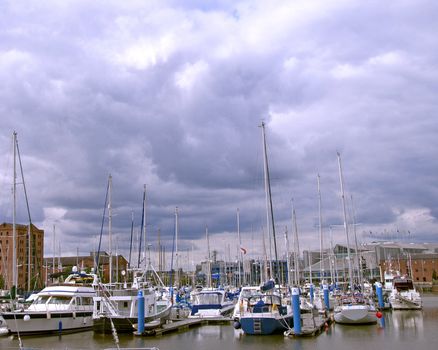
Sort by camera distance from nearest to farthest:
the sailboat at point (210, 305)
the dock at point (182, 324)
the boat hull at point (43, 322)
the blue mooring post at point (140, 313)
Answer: the blue mooring post at point (140, 313) → the dock at point (182, 324) → the boat hull at point (43, 322) → the sailboat at point (210, 305)

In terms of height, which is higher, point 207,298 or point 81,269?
→ point 81,269

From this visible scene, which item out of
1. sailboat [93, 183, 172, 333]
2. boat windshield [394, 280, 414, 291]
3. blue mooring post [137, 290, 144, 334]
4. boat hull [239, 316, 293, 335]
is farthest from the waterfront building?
boat windshield [394, 280, 414, 291]

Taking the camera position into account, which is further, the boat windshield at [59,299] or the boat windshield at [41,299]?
the boat windshield at [59,299]

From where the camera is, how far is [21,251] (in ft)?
552

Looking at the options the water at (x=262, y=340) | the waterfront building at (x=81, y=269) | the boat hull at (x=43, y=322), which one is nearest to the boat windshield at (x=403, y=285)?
the water at (x=262, y=340)

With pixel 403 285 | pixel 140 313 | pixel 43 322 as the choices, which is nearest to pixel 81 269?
pixel 43 322

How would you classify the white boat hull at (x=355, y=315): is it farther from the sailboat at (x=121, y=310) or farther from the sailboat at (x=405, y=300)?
the sailboat at (x=405, y=300)

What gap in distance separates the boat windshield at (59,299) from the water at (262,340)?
335 centimetres

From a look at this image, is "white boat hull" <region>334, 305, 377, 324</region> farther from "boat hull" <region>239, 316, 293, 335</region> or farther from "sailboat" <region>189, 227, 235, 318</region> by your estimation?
"sailboat" <region>189, 227, 235, 318</region>

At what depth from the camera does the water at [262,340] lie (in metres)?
31.1

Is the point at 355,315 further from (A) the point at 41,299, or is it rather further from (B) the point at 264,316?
(A) the point at 41,299

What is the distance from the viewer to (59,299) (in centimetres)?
4219

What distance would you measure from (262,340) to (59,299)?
18.1 m

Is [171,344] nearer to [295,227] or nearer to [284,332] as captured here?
[284,332]
